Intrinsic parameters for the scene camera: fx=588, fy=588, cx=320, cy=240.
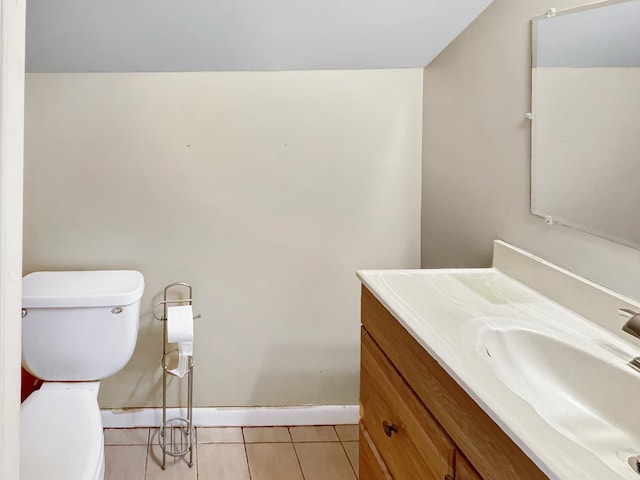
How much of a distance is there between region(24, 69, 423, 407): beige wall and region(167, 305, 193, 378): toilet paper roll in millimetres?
245

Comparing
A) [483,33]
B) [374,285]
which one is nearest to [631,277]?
[374,285]

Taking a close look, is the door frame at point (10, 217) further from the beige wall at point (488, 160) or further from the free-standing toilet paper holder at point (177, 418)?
the free-standing toilet paper holder at point (177, 418)

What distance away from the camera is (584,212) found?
148 centimetres

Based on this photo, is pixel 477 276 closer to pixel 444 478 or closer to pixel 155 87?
pixel 444 478

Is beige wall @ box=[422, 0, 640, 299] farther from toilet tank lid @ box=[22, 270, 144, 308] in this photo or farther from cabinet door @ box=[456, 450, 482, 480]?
toilet tank lid @ box=[22, 270, 144, 308]

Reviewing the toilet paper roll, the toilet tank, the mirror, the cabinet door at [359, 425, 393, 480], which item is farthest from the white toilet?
the mirror

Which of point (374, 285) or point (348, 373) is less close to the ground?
point (374, 285)

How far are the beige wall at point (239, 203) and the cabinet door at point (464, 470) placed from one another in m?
1.47

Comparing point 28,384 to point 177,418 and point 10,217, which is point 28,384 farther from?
point 10,217

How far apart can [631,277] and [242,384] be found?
1696mm

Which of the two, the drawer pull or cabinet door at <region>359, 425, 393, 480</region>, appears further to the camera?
cabinet door at <region>359, 425, 393, 480</region>

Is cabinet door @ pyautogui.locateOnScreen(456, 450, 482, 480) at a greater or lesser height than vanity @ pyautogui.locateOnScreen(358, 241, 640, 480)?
lesser

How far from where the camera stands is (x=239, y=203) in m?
2.45

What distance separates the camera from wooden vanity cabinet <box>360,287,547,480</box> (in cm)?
97
